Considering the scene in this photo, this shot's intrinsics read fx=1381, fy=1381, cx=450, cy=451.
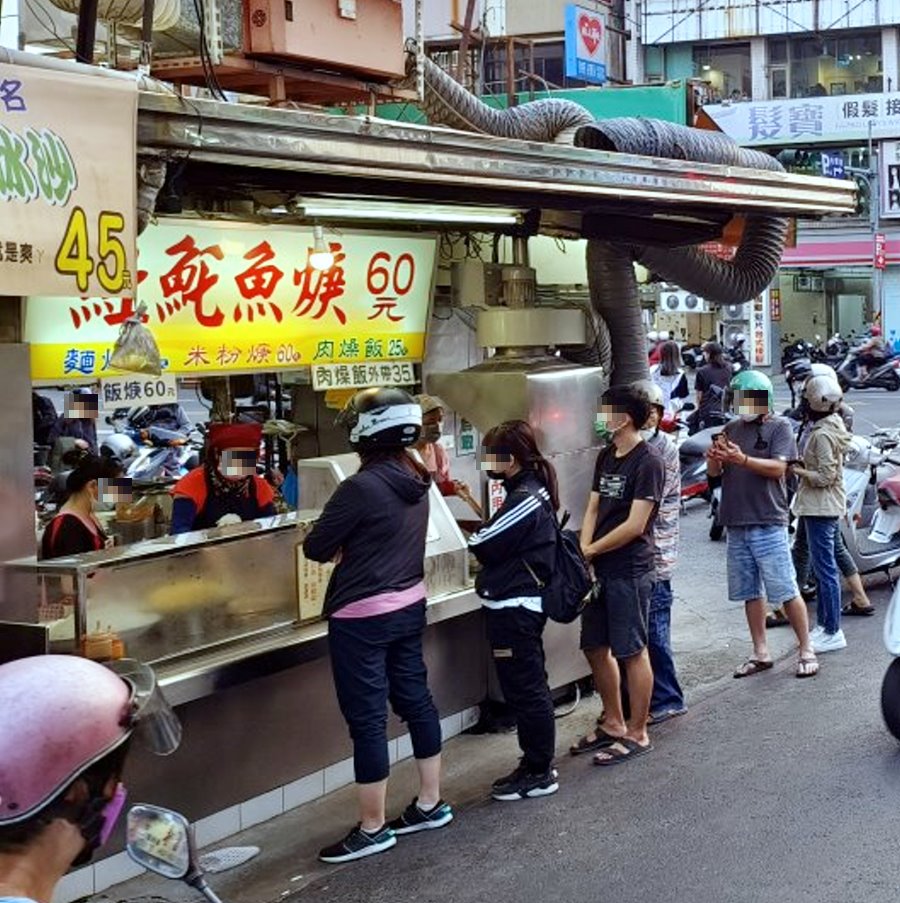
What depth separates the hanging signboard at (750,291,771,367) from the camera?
4003 centimetres

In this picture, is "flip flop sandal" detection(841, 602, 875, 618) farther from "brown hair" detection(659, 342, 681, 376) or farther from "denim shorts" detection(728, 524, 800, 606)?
"brown hair" detection(659, 342, 681, 376)

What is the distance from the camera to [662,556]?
7.73 m

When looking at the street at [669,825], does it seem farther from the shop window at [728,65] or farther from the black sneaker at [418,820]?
the shop window at [728,65]

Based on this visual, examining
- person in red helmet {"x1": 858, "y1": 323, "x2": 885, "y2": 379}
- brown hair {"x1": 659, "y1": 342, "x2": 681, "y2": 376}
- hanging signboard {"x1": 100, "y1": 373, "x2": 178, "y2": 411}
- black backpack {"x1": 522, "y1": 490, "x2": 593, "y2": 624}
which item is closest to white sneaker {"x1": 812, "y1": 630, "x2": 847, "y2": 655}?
black backpack {"x1": 522, "y1": 490, "x2": 593, "y2": 624}

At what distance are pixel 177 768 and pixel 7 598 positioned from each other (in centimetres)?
111

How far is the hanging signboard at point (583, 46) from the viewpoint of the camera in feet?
81.7

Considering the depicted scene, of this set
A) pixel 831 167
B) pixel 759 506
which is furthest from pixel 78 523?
pixel 831 167

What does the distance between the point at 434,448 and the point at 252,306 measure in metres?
1.69

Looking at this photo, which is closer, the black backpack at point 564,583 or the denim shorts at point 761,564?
the black backpack at point 564,583

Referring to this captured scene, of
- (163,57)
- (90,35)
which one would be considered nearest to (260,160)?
(90,35)

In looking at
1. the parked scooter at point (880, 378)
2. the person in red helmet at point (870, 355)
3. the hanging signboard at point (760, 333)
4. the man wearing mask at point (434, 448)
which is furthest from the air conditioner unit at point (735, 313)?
the man wearing mask at point (434, 448)

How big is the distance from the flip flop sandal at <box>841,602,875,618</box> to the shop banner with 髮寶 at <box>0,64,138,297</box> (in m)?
6.97

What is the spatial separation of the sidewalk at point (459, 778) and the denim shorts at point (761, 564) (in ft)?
2.01

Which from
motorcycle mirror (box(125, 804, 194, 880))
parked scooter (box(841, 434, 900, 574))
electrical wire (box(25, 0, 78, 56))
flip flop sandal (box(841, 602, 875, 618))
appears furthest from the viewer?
parked scooter (box(841, 434, 900, 574))
